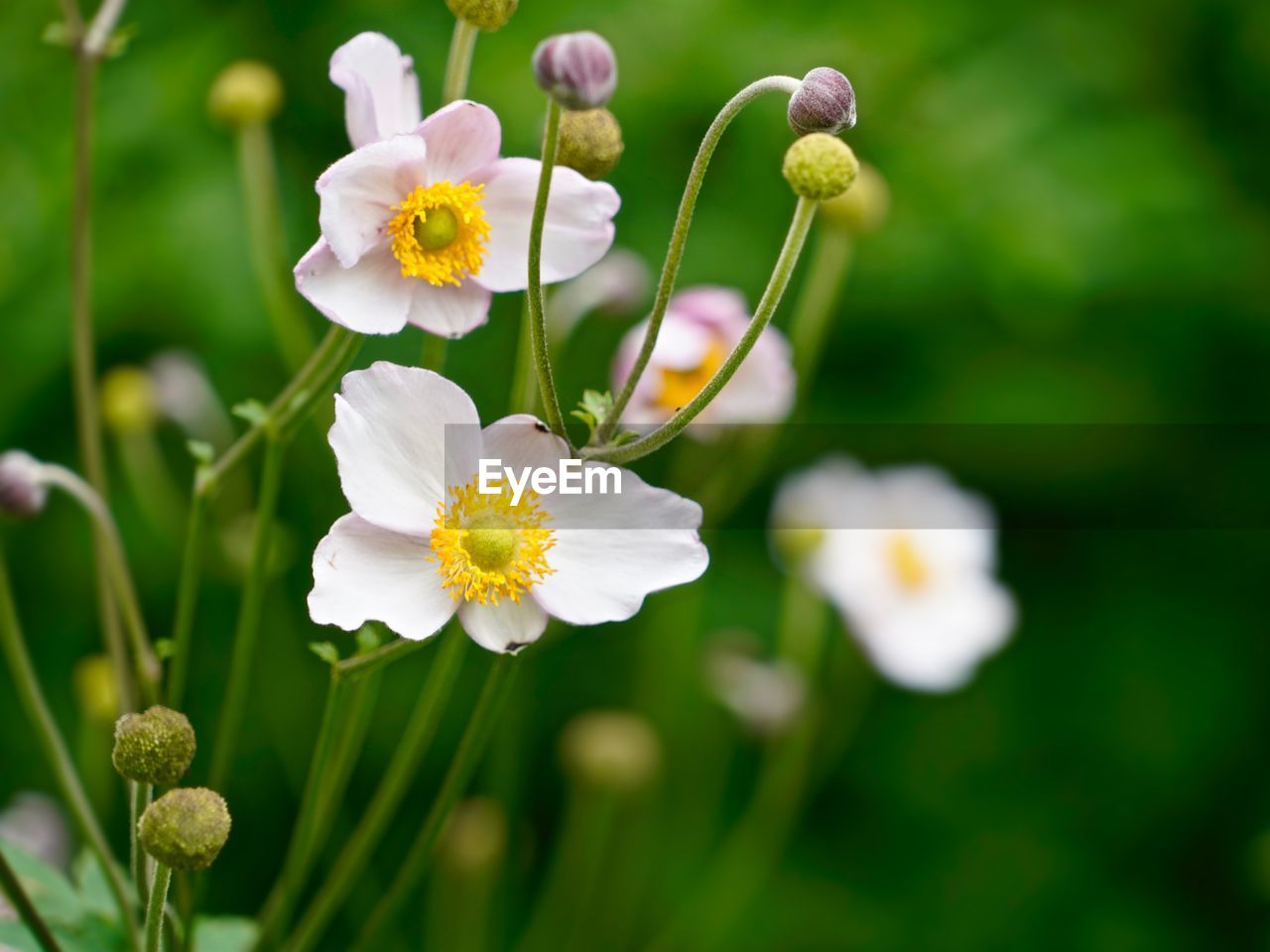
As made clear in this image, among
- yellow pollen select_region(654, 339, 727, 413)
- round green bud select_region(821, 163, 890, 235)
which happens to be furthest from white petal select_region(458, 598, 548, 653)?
round green bud select_region(821, 163, 890, 235)

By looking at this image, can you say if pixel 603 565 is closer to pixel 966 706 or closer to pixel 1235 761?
pixel 966 706

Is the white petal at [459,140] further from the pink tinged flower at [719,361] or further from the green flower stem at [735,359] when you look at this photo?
the pink tinged flower at [719,361]

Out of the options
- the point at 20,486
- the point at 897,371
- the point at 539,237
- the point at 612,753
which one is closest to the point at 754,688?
the point at 612,753

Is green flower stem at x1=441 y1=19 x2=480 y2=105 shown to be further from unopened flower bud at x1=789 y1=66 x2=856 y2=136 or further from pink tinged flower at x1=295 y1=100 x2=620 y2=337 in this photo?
unopened flower bud at x1=789 y1=66 x2=856 y2=136

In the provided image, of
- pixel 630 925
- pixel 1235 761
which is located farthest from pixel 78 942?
pixel 1235 761

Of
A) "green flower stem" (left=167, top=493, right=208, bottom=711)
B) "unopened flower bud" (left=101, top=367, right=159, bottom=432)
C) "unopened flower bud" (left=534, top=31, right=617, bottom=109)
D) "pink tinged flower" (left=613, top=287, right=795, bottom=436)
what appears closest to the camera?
"unopened flower bud" (left=534, top=31, right=617, bottom=109)

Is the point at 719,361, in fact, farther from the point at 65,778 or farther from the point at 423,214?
the point at 65,778
